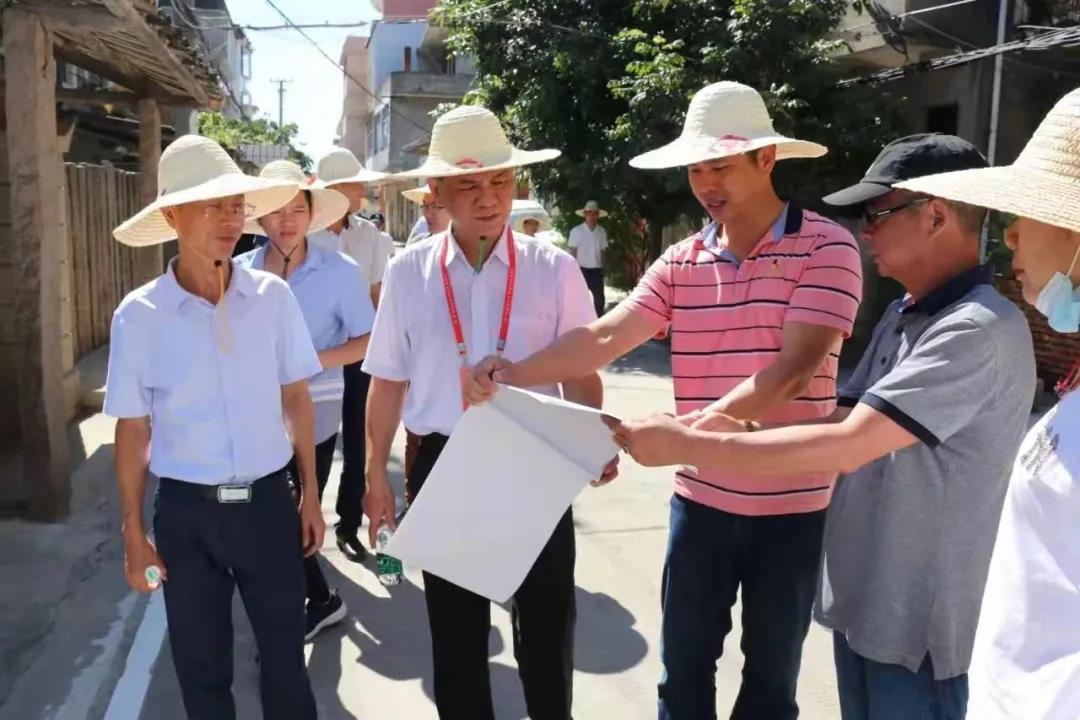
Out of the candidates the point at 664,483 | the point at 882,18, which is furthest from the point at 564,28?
the point at 664,483

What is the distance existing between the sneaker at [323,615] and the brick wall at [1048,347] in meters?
6.08

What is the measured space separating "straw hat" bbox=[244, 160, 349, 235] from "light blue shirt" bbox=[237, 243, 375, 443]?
9.4 inches

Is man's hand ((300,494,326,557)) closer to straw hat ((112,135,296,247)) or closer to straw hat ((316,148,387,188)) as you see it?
straw hat ((112,135,296,247))

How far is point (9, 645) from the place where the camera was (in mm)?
3996

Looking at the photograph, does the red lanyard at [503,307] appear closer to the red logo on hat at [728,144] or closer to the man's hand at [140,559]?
the red logo on hat at [728,144]

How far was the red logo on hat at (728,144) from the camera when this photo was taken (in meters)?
2.47

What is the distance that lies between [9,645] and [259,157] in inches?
1260

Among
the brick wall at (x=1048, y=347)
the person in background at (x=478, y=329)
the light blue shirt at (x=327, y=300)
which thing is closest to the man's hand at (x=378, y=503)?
the person in background at (x=478, y=329)

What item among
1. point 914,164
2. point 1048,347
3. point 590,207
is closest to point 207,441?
point 914,164

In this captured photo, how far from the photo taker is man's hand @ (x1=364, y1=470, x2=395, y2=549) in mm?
2920

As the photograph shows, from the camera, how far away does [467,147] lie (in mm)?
2725

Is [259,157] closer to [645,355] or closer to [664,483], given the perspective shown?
[645,355]

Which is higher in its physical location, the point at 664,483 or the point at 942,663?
the point at 942,663

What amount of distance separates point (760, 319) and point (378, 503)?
1.21 m
